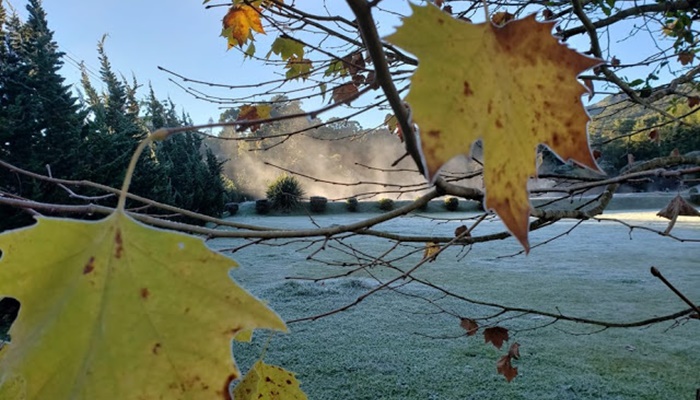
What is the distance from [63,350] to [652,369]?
2.76m

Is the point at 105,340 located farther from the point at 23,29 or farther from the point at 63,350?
the point at 23,29

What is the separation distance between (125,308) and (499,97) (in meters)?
0.24

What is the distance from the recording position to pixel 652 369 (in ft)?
7.16

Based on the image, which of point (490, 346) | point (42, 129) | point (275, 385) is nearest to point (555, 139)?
point (275, 385)

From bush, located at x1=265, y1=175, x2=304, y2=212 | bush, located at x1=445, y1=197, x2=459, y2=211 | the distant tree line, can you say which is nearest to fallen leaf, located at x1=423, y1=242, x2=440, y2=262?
the distant tree line

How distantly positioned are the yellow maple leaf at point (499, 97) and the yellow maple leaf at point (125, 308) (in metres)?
0.13

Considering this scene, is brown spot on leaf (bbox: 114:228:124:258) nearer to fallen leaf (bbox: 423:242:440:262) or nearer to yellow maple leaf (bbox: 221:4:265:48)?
fallen leaf (bbox: 423:242:440:262)

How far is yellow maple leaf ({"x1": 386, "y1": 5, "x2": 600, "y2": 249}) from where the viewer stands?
0.22 m

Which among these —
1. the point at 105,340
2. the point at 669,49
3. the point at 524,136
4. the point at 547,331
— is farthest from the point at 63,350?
the point at 547,331

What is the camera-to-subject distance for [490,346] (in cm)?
251

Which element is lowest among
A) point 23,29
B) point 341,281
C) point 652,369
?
point 652,369

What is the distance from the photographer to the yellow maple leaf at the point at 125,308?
21 centimetres

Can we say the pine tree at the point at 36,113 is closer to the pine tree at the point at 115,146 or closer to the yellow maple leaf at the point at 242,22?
the pine tree at the point at 115,146

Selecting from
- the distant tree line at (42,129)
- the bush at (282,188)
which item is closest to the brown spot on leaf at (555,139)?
the distant tree line at (42,129)
